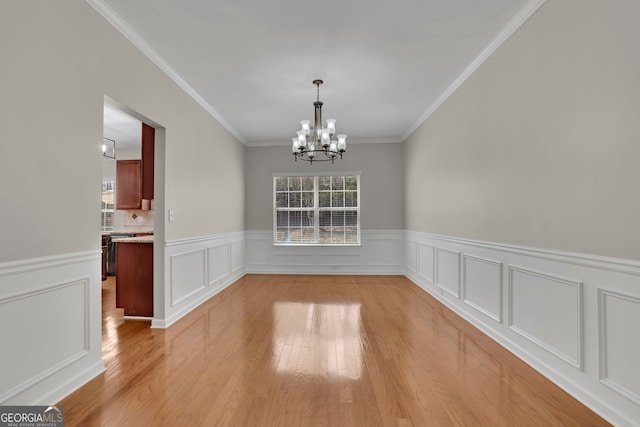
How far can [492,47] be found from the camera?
3008 millimetres

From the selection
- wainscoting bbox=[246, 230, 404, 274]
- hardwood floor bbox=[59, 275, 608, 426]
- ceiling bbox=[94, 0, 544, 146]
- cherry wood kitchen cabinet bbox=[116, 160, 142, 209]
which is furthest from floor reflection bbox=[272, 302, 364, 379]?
cherry wood kitchen cabinet bbox=[116, 160, 142, 209]

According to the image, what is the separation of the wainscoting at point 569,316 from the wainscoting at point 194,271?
11.3ft

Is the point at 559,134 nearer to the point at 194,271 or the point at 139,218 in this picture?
the point at 194,271

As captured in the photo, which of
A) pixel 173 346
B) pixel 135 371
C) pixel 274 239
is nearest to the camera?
pixel 135 371

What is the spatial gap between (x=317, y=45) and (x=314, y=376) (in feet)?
9.69

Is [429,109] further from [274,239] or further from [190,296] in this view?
[190,296]

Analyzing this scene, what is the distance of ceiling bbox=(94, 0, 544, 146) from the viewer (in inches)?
99.0

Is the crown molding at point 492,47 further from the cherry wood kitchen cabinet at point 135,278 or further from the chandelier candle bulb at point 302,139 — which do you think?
the cherry wood kitchen cabinet at point 135,278

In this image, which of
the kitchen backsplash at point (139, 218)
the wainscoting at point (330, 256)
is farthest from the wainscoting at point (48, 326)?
the kitchen backsplash at point (139, 218)

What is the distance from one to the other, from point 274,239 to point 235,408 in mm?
4812

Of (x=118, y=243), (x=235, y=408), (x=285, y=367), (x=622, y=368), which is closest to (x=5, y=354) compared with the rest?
(x=235, y=408)

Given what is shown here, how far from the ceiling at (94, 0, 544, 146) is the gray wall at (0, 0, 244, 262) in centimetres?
34

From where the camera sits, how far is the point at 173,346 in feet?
9.53

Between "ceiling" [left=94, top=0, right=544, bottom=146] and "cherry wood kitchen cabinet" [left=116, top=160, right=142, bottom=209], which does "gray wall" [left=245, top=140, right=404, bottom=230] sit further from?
"cherry wood kitchen cabinet" [left=116, top=160, right=142, bottom=209]
